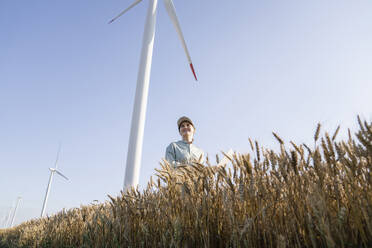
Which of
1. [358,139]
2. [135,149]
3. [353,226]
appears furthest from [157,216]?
[135,149]

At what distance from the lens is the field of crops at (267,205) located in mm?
1362

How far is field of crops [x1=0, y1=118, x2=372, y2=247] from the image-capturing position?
1362 millimetres

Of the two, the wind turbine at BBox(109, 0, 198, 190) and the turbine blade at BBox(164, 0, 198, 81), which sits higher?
the turbine blade at BBox(164, 0, 198, 81)

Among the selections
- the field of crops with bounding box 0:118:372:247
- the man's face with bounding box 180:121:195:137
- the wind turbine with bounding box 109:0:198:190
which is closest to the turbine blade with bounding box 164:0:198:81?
the wind turbine with bounding box 109:0:198:190

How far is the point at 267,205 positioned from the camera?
65.5 inches

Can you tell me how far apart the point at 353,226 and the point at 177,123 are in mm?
5103

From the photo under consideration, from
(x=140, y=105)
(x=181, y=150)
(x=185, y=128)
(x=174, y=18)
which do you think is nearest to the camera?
(x=181, y=150)

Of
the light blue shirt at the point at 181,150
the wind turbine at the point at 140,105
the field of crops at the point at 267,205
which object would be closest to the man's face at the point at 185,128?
the light blue shirt at the point at 181,150

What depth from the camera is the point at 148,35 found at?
948cm

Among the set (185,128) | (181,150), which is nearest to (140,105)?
(185,128)

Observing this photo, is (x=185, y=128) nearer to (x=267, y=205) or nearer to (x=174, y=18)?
(x=267, y=205)

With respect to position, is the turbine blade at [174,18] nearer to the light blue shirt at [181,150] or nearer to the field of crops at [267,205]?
the light blue shirt at [181,150]

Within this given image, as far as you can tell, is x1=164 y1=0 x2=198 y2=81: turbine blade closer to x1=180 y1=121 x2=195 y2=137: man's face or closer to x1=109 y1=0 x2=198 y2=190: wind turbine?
x1=109 y1=0 x2=198 y2=190: wind turbine

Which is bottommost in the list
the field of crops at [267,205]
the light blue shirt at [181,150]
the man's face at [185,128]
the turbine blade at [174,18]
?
the field of crops at [267,205]
